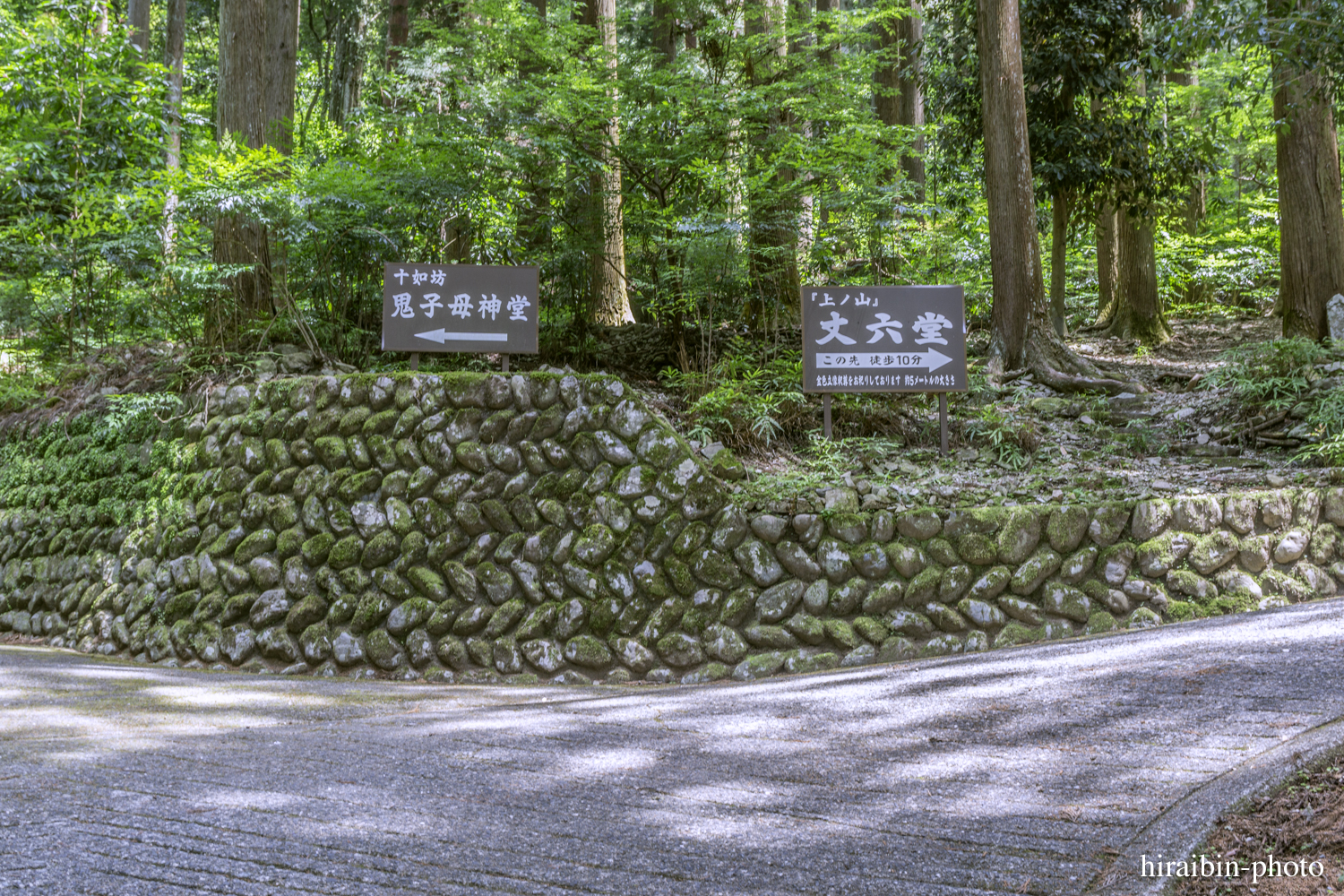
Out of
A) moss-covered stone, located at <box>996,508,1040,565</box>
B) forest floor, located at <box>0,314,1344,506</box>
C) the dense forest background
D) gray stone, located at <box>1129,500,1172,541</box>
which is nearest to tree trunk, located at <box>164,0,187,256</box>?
the dense forest background

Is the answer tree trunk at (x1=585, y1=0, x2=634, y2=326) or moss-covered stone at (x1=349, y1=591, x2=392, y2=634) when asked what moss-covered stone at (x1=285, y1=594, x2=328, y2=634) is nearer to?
moss-covered stone at (x1=349, y1=591, x2=392, y2=634)

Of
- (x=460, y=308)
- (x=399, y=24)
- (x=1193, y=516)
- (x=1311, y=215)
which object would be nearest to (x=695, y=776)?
(x=1193, y=516)

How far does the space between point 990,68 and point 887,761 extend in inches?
317

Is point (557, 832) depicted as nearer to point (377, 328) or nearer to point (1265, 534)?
point (1265, 534)

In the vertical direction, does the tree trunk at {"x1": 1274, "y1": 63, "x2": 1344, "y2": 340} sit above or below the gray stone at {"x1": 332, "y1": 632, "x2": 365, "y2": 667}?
above

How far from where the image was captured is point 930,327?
6.84 m

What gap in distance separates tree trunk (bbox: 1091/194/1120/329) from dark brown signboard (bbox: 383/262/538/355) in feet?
31.9

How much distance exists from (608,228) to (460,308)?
2781mm

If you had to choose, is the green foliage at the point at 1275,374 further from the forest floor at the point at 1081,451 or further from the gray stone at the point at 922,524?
the gray stone at the point at 922,524

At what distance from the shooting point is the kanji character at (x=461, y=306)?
22.1 feet

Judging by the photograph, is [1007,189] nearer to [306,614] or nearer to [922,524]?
[922,524]

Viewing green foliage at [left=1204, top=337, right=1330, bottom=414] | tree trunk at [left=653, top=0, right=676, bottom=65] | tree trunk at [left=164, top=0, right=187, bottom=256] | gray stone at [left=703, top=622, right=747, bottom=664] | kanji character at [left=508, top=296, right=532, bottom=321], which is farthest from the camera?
tree trunk at [left=653, top=0, right=676, bottom=65]

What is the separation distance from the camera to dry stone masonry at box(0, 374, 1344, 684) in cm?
541

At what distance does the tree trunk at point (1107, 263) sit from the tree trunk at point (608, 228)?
304 inches
